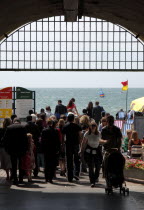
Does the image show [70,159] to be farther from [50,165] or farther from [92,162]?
[92,162]

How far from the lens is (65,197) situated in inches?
589

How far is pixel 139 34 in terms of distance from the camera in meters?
25.8

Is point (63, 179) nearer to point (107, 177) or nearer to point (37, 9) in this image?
point (107, 177)

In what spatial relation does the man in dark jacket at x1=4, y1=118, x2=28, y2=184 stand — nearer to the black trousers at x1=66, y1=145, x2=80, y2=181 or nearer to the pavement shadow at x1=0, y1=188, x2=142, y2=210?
the black trousers at x1=66, y1=145, x2=80, y2=181

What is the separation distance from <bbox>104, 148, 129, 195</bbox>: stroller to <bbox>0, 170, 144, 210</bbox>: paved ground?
219 mm

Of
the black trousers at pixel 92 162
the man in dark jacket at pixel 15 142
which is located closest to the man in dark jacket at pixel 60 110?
the man in dark jacket at pixel 15 142

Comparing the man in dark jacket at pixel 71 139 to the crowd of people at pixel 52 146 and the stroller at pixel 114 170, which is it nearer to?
the crowd of people at pixel 52 146

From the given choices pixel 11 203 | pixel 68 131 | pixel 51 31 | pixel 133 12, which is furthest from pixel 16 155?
pixel 51 31

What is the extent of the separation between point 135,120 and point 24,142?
8.78 meters

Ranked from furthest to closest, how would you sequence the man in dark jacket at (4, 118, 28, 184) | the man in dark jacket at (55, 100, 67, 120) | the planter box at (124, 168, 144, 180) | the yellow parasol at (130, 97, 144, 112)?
the yellow parasol at (130, 97, 144, 112) → the man in dark jacket at (55, 100, 67, 120) → the planter box at (124, 168, 144, 180) → the man in dark jacket at (4, 118, 28, 184)

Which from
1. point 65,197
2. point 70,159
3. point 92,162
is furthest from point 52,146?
point 65,197

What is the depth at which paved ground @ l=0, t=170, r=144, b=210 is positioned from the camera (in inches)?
528

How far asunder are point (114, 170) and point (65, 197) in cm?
133

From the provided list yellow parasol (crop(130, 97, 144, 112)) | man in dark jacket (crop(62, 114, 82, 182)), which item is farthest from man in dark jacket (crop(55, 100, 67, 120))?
yellow parasol (crop(130, 97, 144, 112))
